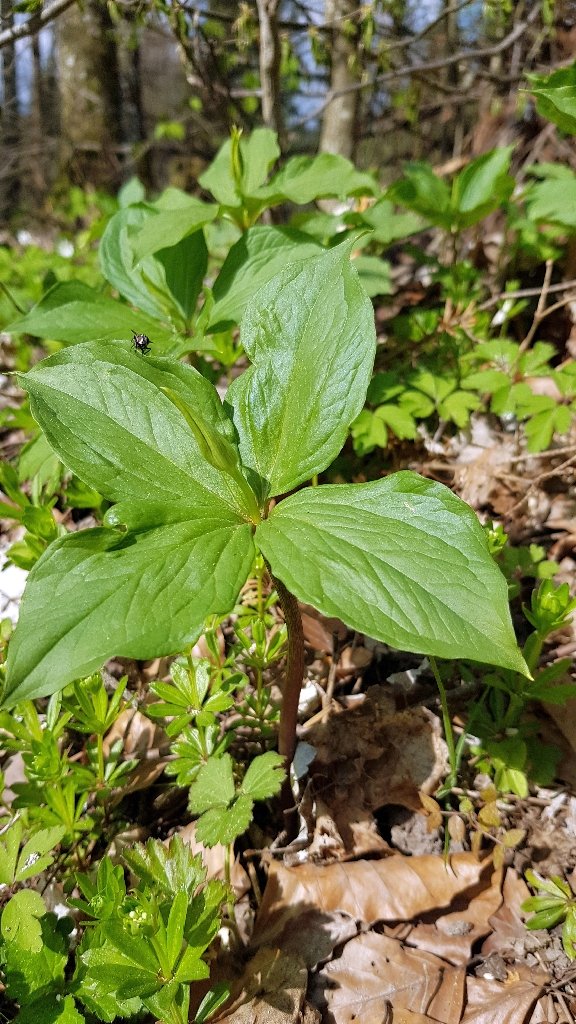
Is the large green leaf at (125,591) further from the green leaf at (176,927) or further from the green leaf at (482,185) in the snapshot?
the green leaf at (482,185)

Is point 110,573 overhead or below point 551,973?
overhead

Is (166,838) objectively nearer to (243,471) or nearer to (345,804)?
(345,804)

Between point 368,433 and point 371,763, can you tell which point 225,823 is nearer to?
point 371,763

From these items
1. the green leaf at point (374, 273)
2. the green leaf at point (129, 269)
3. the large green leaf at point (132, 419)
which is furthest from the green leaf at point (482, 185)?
the large green leaf at point (132, 419)

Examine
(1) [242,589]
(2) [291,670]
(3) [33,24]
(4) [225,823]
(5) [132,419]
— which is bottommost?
(4) [225,823]

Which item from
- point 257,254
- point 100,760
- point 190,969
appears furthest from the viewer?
point 257,254

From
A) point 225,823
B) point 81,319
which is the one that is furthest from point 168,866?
point 81,319

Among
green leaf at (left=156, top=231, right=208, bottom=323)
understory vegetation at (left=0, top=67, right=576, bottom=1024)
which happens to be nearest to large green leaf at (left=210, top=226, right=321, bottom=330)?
understory vegetation at (left=0, top=67, right=576, bottom=1024)

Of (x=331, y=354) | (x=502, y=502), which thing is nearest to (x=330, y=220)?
(x=502, y=502)
